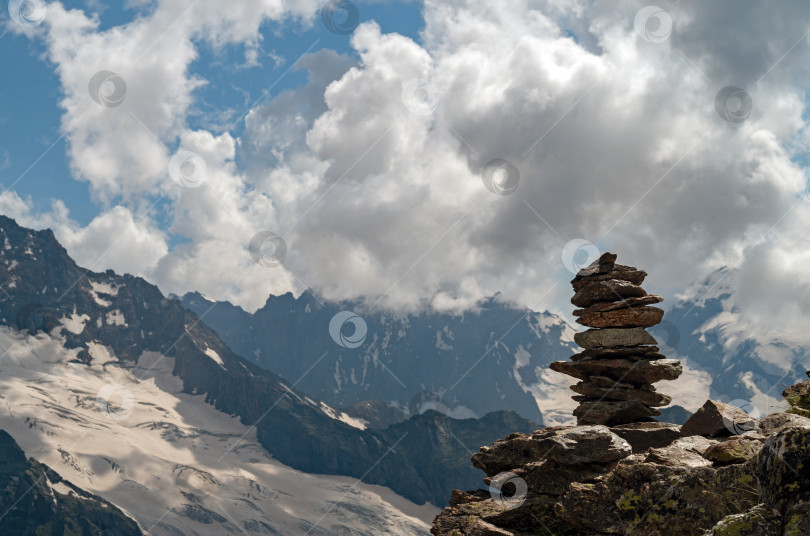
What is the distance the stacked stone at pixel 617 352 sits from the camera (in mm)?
30188

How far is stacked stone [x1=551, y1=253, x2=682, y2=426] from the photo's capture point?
30.2 meters

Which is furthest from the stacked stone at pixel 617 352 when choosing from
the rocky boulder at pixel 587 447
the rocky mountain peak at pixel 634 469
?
the rocky boulder at pixel 587 447

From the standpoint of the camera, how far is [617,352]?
31.6 meters

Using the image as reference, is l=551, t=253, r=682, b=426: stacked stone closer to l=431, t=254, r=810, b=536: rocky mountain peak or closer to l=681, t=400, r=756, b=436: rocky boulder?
l=431, t=254, r=810, b=536: rocky mountain peak

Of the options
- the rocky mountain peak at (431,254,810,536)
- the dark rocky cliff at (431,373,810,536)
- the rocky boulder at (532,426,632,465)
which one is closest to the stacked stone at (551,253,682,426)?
the rocky mountain peak at (431,254,810,536)

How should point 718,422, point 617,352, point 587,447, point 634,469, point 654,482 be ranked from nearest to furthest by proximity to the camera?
point 654,482 < point 634,469 < point 587,447 < point 718,422 < point 617,352

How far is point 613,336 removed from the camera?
31.7 meters

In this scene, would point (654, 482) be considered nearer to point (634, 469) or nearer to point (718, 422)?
point (634, 469)

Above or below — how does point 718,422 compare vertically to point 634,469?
above

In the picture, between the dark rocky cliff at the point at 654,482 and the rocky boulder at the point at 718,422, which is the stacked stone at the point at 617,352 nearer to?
the dark rocky cliff at the point at 654,482

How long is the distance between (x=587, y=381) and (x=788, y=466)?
79.1 ft

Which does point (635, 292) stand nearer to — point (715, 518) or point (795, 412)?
point (795, 412)

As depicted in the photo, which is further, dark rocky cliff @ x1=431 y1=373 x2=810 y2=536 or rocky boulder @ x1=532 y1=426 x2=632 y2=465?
rocky boulder @ x1=532 y1=426 x2=632 y2=465

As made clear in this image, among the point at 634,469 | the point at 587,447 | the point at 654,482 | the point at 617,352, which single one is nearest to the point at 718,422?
the point at 587,447
